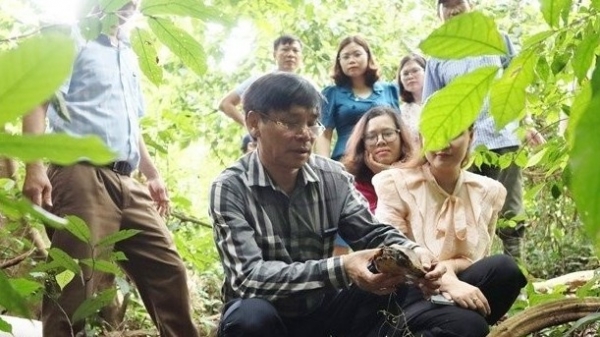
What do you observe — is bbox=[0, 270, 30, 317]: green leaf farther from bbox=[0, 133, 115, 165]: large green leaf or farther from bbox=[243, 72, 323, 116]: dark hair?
bbox=[243, 72, 323, 116]: dark hair

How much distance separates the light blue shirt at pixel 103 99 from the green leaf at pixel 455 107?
6.18ft

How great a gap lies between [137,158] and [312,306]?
93cm

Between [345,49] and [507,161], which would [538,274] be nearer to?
[345,49]

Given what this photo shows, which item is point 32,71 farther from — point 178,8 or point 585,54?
point 585,54

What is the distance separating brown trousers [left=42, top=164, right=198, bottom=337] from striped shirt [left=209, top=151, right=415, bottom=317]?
39 cm

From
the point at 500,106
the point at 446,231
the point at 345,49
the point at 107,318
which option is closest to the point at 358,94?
the point at 345,49

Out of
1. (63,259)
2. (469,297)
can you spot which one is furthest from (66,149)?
(469,297)

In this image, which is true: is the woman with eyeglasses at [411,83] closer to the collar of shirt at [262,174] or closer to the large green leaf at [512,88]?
the collar of shirt at [262,174]

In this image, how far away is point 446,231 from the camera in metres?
2.76

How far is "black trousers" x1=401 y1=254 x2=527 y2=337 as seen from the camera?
226cm

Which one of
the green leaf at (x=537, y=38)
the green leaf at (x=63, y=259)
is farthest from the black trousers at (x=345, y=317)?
the green leaf at (x=537, y=38)

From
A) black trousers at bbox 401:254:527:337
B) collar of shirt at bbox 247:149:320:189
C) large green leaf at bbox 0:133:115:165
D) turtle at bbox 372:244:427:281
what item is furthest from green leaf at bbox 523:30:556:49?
collar of shirt at bbox 247:149:320:189

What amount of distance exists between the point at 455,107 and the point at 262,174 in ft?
5.47

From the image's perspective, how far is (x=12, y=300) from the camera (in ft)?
2.08
